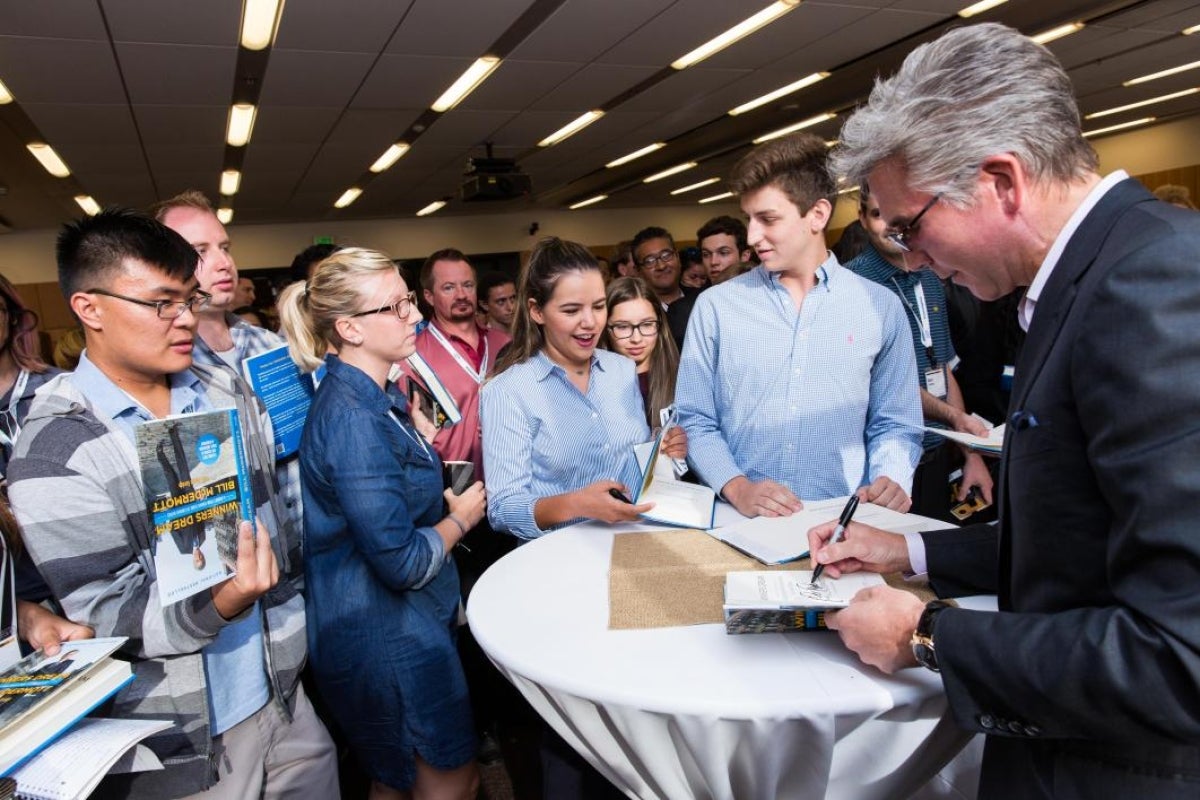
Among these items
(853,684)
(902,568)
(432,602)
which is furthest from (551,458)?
(853,684)

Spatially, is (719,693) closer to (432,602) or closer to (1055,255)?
(1055,255)

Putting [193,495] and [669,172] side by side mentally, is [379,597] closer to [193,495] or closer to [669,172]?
[193,495]

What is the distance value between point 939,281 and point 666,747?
253cm

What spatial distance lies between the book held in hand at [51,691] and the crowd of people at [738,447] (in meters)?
0.14

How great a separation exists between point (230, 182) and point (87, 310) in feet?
31.2

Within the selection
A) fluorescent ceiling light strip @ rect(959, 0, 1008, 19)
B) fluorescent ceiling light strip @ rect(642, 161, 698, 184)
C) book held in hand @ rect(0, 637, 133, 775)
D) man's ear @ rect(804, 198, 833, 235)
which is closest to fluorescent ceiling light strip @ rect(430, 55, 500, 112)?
fluorescent ceiling light strip @ rect(959, 0, 1008, 19)

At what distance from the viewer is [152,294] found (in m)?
→ 1.41

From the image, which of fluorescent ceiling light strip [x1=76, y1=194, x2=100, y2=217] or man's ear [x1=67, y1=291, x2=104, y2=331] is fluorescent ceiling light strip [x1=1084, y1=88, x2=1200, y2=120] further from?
fluorescent ceiling light strip [x1=76, y1=194, x2=100, y2=217]

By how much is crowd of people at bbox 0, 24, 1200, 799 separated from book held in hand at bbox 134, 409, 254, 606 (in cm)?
6

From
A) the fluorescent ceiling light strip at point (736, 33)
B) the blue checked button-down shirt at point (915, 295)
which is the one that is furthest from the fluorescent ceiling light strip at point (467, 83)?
the blue checked button-down shirt at point (915, 295)

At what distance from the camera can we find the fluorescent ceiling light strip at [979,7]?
5866 mm

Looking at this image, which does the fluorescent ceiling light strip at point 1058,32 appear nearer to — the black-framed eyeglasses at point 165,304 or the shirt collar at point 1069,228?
the shirt collar at point 1069,228

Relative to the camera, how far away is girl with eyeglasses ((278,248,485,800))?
1628 mm

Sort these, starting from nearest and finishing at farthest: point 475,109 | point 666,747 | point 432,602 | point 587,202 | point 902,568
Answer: point 666,747 → point 902,568 → point 432,602 → point 475,109 → point 587,202
